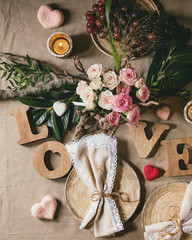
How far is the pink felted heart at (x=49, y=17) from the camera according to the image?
1.50m

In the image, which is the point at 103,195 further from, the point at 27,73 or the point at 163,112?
the point at 27,73

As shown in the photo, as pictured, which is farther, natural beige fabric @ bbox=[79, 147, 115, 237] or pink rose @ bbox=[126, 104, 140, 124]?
natural beige fabric @ bbox=[79, 147, 115, 237]

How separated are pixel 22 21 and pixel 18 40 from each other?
0.12m

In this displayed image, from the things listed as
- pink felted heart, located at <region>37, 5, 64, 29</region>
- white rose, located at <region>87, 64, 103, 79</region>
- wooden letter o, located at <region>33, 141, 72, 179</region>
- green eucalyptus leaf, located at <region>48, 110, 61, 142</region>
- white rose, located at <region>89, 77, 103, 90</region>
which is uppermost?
pink felted heart, located at <region>37, 5, 64, 29</region>

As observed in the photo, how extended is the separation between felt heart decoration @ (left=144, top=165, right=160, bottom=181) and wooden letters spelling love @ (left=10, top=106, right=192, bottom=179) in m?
0.05

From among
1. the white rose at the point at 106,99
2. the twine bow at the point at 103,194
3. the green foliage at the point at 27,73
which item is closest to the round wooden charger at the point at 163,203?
the twine bow at the point at 103,194

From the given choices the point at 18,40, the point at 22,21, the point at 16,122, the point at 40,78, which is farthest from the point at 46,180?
the point at 22,21

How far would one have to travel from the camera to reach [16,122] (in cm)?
152

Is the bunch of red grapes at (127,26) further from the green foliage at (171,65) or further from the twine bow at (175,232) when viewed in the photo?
the twine bow at (175,232)

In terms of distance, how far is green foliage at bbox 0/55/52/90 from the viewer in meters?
1.46

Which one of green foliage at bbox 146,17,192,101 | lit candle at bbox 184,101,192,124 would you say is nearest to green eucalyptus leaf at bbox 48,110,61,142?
green foliage at bbox 146,17,192,101

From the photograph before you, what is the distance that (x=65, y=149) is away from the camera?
4.80ft

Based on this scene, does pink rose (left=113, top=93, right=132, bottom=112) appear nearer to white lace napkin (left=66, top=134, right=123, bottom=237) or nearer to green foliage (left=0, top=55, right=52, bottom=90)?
white lace napkin (left=66, top=134, right=123, bottom=237)

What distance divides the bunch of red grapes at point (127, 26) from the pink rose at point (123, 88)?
0.22 m
